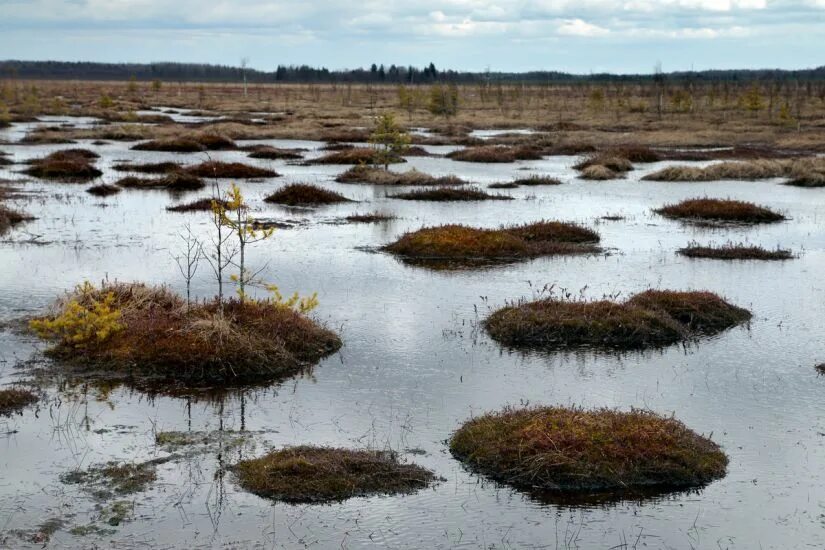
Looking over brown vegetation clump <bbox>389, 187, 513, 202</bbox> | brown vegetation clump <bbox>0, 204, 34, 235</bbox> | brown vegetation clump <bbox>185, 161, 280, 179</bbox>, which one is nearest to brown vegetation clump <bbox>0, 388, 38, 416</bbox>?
brown vegetation clump <bbox>0, 204, 34, 235</bbox>

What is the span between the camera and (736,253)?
A: 26375 mm

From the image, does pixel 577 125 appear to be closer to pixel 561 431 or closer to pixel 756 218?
pixel 756 218

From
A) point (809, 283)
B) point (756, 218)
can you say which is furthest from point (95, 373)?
point (756, 218)

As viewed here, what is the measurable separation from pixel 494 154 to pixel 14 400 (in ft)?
137

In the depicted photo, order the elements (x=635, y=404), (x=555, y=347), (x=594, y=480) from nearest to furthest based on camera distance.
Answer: (x=594, y=480)
(x=635, y=404)
(x=555, y=347)

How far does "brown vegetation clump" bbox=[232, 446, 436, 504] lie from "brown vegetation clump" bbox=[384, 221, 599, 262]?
14.0m

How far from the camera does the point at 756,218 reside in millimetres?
33062

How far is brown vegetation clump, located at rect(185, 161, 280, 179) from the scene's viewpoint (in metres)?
42.6

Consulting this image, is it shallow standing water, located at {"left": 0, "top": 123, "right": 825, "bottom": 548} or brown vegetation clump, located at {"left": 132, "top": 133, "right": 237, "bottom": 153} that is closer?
shallow standing water, located at {"left": 0, "top": 123, "right": 825, "bottom": 548}

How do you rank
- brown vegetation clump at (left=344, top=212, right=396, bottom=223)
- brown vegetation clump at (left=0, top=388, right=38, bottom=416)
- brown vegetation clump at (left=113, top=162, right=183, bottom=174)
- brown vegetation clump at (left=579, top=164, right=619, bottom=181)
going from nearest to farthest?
brown vegetation clump at (left=0, top=388, right=38, bottom=416) → brown vegetation clump at (left=344, top=212, right=396, bottom=223) → brown vegetation clump at (left=113, top=162, right=183, bottom=174) → brown vegetation clump at (left=579, top=164, right=619, bottom=181)

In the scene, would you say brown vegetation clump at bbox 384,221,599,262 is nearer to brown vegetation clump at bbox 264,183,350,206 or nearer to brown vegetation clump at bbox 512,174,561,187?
brown vegetation clump at bbox 264,183,350,206

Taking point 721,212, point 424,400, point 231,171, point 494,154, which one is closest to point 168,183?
point 231,171

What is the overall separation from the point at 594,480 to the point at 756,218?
78.5 ft

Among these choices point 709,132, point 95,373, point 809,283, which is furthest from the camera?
point 709,132
